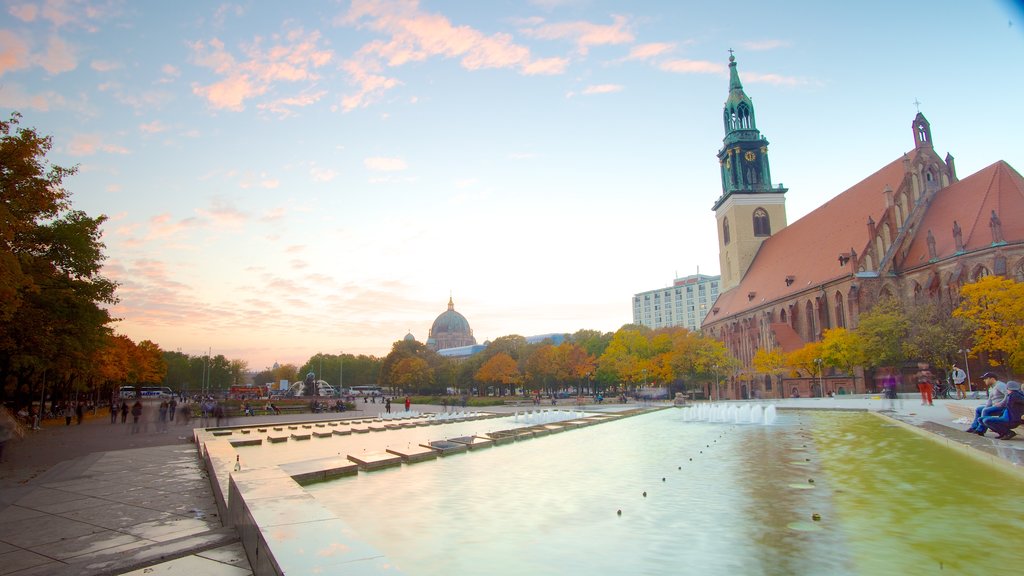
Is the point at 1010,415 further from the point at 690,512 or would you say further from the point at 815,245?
the point at 815,245

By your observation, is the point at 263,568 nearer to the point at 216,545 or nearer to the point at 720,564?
the point at 216,545

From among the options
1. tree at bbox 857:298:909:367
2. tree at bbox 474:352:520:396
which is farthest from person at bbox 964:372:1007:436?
tree at bbox 474:352:520:396

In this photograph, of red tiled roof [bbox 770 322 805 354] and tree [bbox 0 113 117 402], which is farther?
red tiled roof [bbox 770 322 805 354]

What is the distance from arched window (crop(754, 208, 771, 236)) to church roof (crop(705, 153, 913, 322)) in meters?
1.66

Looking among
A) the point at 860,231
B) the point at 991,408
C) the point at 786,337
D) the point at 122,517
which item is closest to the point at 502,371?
the point at 786,337

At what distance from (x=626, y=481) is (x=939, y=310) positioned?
144 ft

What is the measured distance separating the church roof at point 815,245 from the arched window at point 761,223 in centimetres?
166

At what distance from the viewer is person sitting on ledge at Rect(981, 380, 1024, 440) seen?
42.6ft

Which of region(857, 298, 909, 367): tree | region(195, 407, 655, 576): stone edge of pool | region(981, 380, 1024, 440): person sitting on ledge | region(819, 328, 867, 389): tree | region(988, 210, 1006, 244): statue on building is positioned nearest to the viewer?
region(195, 407, 655, 576): stone edge of pool

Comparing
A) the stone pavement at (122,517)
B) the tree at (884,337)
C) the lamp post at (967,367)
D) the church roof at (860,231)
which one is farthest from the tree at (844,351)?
the stone pavement at (122,517)

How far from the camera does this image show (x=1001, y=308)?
34000 millimetres

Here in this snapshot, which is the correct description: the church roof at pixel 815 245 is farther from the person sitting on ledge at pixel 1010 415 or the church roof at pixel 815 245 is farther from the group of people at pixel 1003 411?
the person sitting on ledge at pixel 1010 415

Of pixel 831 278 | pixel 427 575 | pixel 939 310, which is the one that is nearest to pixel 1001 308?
pixel 939 310

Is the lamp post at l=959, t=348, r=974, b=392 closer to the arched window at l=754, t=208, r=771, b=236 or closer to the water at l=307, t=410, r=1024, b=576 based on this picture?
the water at l=307, t=410, r=1024, b=576
